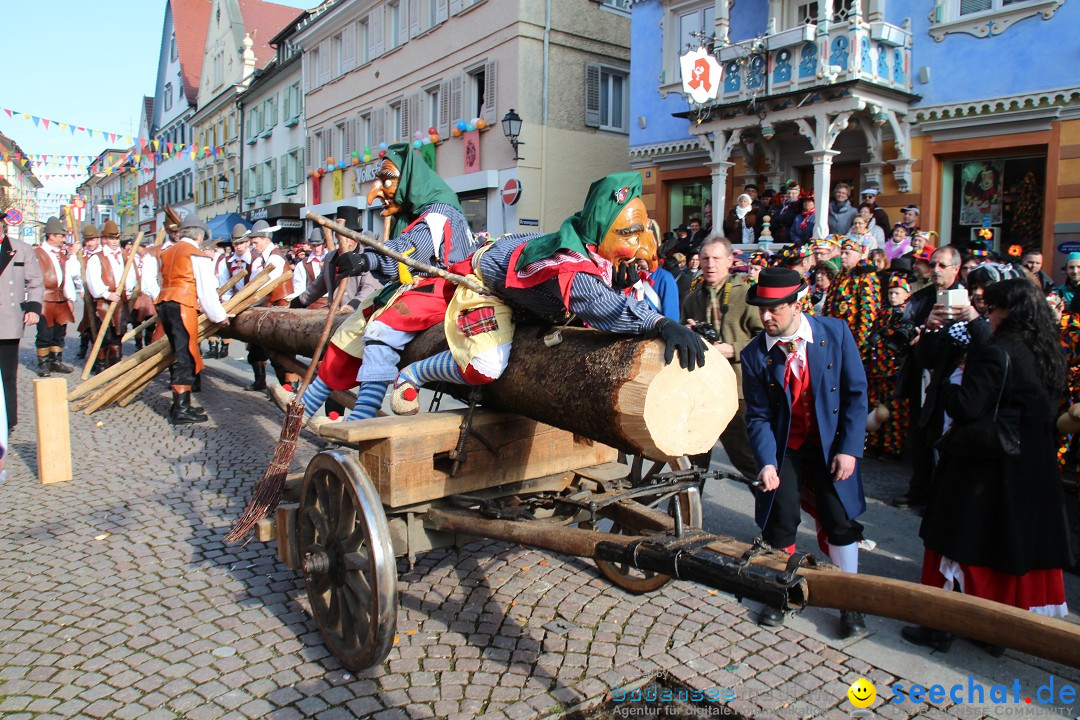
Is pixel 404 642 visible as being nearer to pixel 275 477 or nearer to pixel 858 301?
pixel 275 477

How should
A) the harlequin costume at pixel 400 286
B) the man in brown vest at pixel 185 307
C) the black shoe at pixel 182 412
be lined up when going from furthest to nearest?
1. the black shoe at pixel 182 412
2. the man in brown vest at pixel 185 307
3. the harlequin costume at pixel 400 286

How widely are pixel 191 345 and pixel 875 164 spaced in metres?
10.4

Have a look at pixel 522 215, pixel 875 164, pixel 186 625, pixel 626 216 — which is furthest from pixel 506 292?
pixel 522 215

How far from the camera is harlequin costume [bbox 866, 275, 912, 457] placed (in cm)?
633

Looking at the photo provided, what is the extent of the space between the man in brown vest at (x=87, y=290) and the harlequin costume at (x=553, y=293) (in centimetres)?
1043

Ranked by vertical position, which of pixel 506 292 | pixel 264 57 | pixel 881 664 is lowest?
pixel 881 664

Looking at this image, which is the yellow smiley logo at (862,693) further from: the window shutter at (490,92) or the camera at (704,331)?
the window shutter at (490,92)

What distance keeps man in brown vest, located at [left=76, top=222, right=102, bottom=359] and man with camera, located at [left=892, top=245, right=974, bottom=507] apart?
11083 mm

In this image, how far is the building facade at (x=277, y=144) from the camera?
100ft

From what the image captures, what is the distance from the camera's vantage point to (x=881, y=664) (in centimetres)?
323

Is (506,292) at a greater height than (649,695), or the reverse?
(506,292)

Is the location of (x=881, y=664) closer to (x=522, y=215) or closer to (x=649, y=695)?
(x=649, y=695)

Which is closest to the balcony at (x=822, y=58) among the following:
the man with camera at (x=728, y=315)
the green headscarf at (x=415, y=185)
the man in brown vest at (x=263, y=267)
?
the man with camera at (x=728, y=315)

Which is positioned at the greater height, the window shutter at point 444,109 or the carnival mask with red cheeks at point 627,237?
the window shutter at point 444,109
